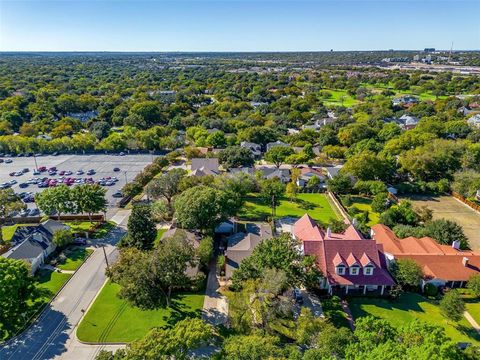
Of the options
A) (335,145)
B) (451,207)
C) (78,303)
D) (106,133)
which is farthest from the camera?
(106,133)

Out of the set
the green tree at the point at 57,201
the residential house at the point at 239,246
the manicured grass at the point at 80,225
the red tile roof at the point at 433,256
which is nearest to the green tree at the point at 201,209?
the residential house at the point at 239,246

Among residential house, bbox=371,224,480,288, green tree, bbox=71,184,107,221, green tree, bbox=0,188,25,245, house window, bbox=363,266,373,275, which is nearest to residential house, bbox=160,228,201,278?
green tree, bbox=71,184,107,221

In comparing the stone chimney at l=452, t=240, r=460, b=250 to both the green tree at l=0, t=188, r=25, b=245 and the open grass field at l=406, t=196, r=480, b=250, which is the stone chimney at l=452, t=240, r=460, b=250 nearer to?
the open grass field at l=406, t=196, r=480, b=250

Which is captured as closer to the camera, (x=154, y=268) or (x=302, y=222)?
(x=154, y=268)

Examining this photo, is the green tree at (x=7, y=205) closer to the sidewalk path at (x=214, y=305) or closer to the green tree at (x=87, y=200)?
the green tree at (x=87, y=200)

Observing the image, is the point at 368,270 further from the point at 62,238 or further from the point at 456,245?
the point at 62,238

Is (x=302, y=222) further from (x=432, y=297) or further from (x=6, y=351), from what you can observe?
(x=6, y=351)

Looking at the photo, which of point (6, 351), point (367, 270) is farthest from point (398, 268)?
point (6, 351)
